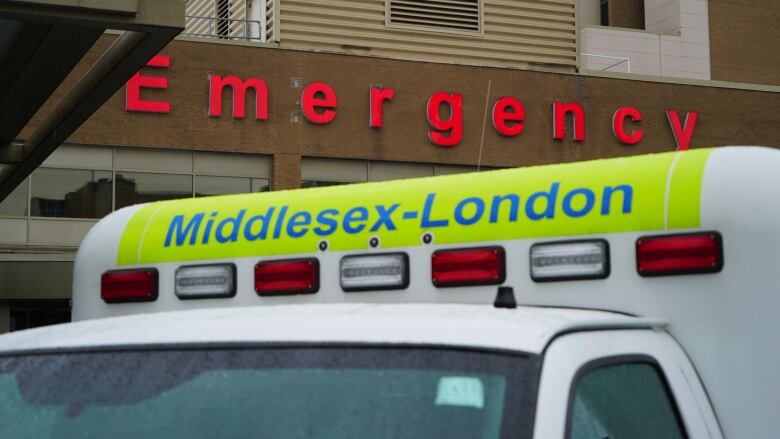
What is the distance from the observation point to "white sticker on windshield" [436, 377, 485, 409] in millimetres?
2307

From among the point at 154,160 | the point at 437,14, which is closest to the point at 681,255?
the point at 154,160

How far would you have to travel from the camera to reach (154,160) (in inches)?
961

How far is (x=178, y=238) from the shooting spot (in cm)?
492

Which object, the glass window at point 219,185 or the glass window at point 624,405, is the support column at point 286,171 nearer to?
the glass window at point 219,185

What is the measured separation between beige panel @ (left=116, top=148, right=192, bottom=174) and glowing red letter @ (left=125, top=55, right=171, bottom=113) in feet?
2.74

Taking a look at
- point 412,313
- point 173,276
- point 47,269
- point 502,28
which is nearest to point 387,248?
point 173,276

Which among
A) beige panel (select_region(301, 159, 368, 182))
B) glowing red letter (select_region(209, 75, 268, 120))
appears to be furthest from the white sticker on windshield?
beige panel (select_region(301, 159, 368, 182))

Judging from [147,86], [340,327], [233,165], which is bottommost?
[340,327]

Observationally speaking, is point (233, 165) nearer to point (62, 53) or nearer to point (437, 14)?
point (437, 14)

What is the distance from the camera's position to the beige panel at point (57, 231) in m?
23.4

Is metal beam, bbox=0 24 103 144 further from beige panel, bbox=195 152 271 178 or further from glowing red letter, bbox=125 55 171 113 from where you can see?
beige panel, bbox=195 152 271 178

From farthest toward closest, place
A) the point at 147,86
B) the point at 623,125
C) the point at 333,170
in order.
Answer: the point at 623,125, the point at 333,170, the point at 147,86

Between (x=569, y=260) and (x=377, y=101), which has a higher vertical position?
(x=377, y=101)

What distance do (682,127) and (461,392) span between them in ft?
90.9
